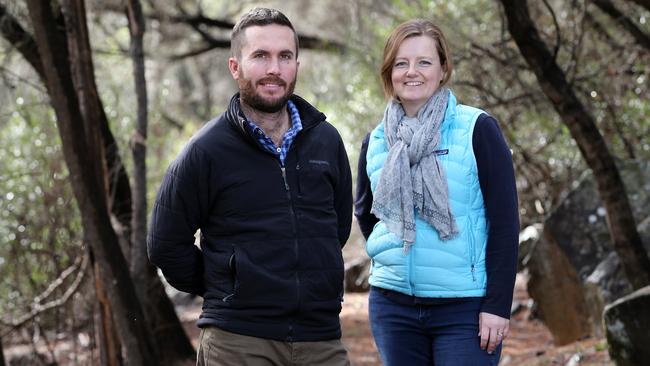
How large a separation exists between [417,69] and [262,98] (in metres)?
0.70

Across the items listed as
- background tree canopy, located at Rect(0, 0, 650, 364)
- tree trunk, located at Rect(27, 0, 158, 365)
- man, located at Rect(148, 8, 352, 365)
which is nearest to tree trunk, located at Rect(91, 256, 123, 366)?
background tree canopy, located at Rect(0, 0, 650, 364)

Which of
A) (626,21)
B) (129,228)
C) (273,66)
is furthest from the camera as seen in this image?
(626,21)

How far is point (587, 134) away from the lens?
6.52 metres

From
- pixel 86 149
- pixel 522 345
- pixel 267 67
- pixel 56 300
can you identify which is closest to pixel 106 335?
pixel 86 149

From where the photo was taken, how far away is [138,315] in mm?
6195

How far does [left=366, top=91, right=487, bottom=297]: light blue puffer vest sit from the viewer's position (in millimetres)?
3486

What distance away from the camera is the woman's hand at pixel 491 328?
11.1ft

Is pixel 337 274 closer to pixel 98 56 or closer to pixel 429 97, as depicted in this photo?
pixel 429 97

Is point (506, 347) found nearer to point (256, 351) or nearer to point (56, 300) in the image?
point (56, 300)

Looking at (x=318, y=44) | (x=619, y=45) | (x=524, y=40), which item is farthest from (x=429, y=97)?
(x=318, y=44)

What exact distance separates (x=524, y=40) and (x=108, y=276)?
3260mm

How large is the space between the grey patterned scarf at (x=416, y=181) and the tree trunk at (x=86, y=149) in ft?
9.06

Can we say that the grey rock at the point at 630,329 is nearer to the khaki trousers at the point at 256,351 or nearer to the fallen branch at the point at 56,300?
the khaki trousers at the point at 256,351

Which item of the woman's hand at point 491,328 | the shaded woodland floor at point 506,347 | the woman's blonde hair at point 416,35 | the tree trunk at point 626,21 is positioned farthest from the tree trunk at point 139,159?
the tree trunk at point 626,21
